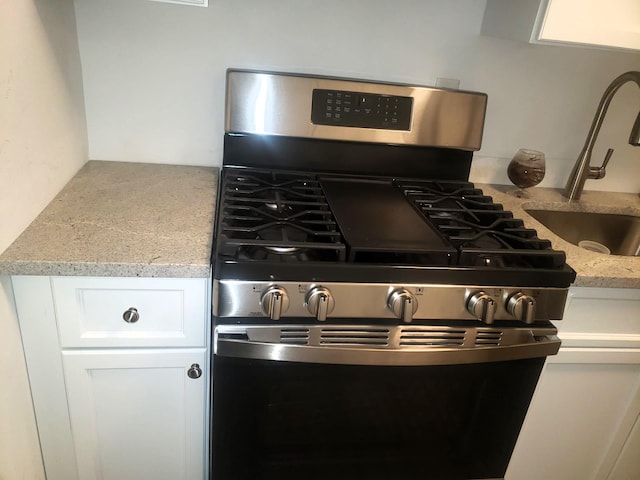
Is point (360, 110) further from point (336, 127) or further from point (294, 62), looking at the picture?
point (294, 62)

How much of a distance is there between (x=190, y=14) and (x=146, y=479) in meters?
1.20

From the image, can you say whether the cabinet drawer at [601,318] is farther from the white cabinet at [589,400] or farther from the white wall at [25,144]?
the white wall at [25,144]

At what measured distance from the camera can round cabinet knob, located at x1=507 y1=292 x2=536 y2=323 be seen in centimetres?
105

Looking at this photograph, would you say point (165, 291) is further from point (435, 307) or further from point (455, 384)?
point (455, 384)

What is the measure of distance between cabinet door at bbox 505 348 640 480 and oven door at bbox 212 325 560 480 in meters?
0.13

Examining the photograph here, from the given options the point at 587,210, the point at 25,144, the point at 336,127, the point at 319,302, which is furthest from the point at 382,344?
the point at 587,210

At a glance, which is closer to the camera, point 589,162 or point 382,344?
point 382,344

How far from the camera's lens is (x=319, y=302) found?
0.97m

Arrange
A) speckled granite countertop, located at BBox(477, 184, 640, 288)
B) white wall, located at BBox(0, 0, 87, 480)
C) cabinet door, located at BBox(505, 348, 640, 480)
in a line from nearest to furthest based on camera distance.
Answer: white wall, located at BBox(0, 0, 87, 480)
speckled granite countertop, located at BBox(477, 184, 640, 288)
cabinet door, located at BBox(505, 348, 640, 480)

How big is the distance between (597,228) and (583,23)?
681 millimetres

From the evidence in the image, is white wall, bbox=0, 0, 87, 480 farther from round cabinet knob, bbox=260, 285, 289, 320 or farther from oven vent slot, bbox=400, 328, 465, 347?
oven vent slot, bbox=400, 328, 465, 347

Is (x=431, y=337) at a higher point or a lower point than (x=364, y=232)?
lower

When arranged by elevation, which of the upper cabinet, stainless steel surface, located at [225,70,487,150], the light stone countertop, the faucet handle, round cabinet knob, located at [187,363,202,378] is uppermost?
the upper cabinet

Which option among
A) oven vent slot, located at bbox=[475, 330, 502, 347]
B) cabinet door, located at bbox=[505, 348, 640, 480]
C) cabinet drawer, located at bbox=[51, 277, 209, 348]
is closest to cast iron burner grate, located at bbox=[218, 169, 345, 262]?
cabinet drawer, located at bbox=[51, 277, 209, 348]
